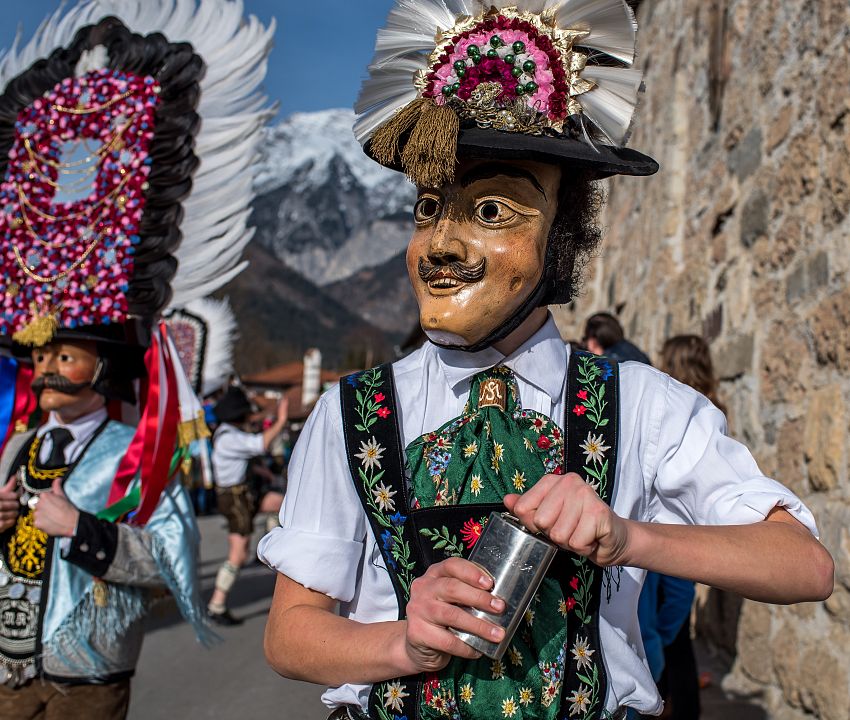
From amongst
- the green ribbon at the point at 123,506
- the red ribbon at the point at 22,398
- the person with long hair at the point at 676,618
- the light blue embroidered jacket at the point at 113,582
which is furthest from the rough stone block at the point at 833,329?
the red ribbon at the point at 22,398

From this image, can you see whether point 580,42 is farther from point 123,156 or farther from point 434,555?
point 123,156

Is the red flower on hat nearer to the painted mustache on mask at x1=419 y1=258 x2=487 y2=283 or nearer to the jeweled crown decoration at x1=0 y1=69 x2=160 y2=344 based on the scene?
the painted mustache on mask at x1=419 y1=258 x2=487 y2=283

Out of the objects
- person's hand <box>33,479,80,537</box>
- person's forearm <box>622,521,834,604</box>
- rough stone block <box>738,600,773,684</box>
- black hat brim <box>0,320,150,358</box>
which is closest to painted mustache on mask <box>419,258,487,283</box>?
person's forearm <box>622,521,834,604</box>

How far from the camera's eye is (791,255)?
3.42m

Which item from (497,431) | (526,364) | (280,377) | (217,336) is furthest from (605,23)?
(280,377)

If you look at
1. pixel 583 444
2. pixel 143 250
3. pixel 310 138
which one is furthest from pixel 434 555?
pixel 310 138

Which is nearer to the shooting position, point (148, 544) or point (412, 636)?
point (412, 636)

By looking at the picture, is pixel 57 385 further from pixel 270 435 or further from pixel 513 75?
pixel 270 435

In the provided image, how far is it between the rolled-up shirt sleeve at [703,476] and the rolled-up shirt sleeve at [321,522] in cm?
53

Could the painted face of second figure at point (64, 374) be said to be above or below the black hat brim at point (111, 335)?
below

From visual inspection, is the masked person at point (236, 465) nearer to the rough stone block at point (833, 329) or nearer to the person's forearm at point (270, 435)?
the person's forearm at point (270, 435)

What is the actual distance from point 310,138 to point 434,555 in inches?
6878

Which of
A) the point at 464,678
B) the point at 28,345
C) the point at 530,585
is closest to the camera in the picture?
the point at 530,585

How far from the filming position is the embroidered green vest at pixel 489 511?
1301 millimetres
